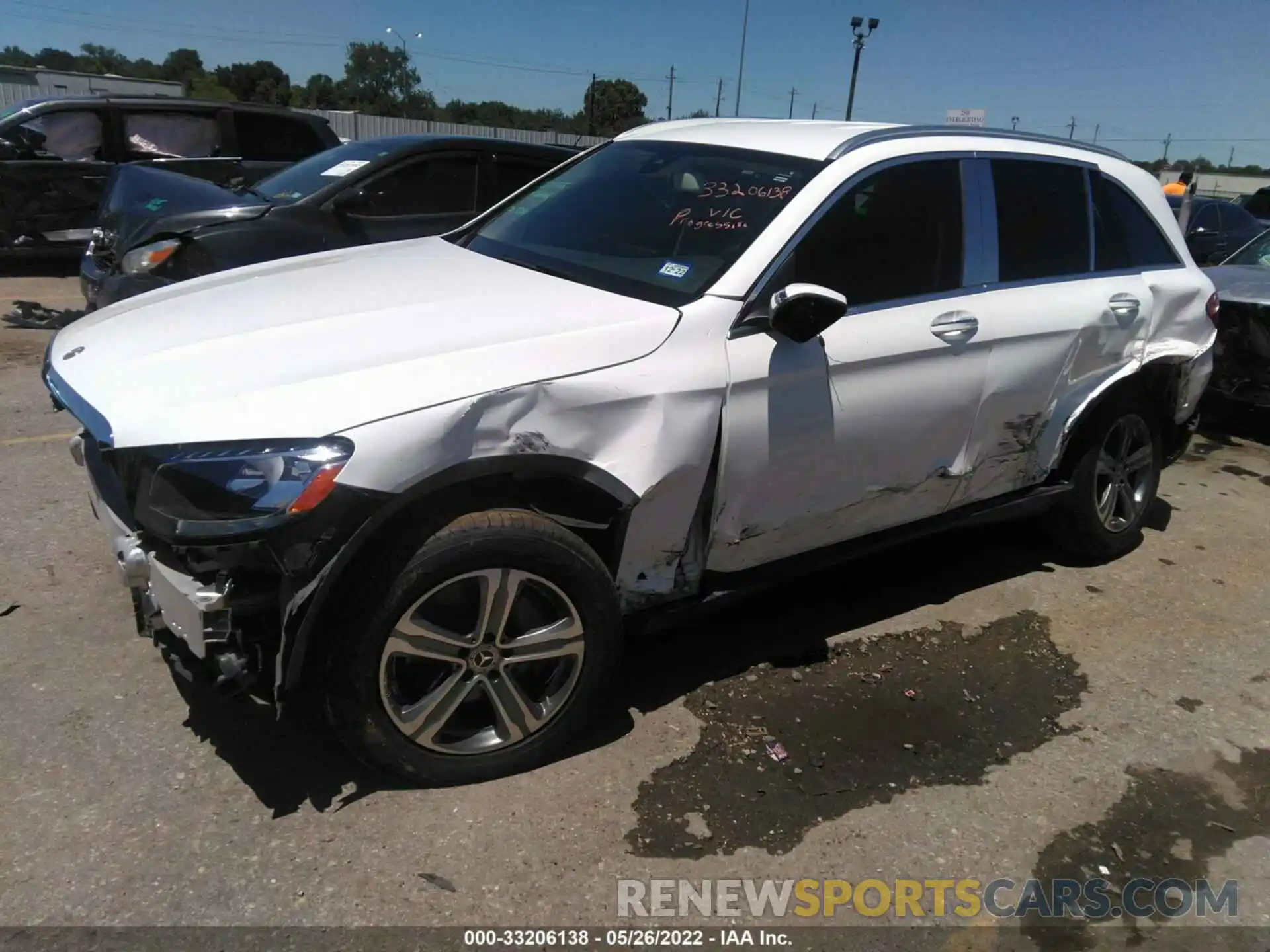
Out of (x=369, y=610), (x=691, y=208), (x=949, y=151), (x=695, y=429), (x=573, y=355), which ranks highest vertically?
(x=949, y=151)

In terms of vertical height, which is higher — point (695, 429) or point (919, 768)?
point (695, 429)

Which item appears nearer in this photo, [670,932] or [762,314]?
[670,932]

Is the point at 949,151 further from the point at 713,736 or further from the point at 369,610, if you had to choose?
the point at 369,610

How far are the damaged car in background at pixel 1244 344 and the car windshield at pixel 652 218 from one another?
4.48 metres

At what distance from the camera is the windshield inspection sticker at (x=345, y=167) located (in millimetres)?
6613

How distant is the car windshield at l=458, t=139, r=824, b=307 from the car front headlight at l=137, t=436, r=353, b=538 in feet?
3.87

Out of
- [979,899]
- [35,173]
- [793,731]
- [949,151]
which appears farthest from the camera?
[35,173]

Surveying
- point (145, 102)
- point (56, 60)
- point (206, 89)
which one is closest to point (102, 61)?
point (56, 60)

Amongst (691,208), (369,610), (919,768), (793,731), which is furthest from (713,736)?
(691,208)

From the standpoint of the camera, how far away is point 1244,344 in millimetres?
6477

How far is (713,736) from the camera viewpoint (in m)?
3.13

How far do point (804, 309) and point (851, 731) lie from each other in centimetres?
143

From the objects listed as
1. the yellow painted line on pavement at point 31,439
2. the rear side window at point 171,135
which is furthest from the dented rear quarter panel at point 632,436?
the rear side window at point 171,135

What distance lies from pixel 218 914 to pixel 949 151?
136 inches
